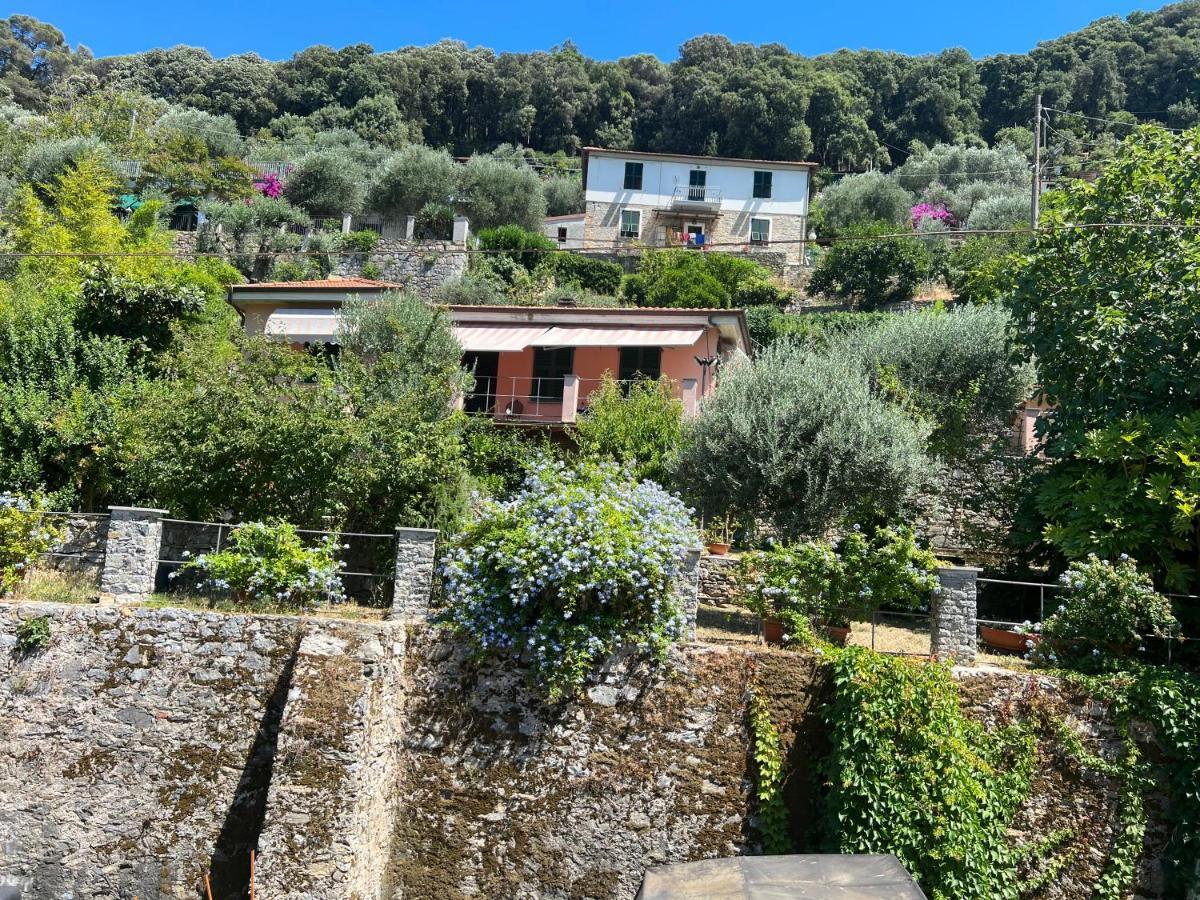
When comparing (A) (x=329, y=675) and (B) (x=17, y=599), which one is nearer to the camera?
(A) (x=329, y=675)

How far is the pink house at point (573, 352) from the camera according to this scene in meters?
22.7

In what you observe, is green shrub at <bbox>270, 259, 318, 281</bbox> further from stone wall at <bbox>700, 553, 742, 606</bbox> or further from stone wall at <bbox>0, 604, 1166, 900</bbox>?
stone wall at <bbox>0, 604, 1166, 900</bbox>

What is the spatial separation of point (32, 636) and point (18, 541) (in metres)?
1.71

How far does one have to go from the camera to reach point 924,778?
30.1 feet

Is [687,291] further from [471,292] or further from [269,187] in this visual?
[269,187]

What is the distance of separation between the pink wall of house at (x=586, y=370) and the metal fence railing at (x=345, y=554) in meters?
9.45

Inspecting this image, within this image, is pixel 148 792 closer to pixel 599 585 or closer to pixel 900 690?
pixel 599 585

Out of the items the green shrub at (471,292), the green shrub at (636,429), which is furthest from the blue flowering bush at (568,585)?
the green shrub at (471,292)

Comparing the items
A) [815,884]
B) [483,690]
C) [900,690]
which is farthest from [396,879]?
[900,690]

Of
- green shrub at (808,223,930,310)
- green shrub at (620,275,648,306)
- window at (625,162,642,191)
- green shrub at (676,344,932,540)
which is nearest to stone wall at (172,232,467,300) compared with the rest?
green shrub at (620,275,648,306)

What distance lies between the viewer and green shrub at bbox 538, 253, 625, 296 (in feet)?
128

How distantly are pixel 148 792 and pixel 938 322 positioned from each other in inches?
750

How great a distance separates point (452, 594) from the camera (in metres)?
10.8

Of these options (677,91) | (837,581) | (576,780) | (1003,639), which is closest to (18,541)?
(576,780)
